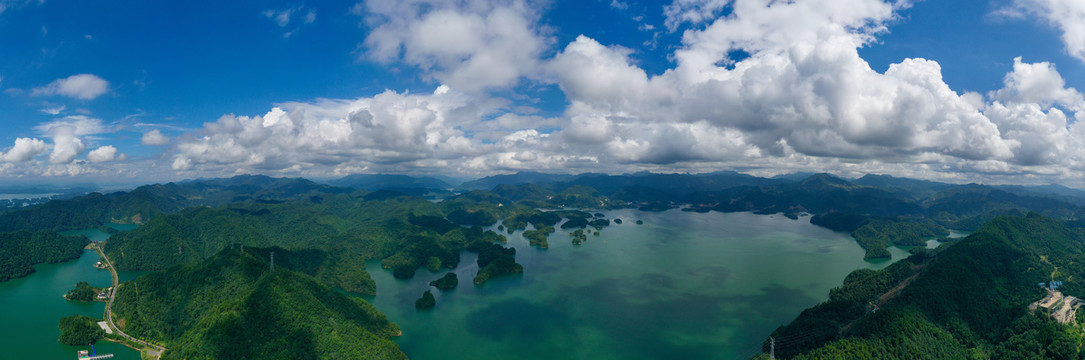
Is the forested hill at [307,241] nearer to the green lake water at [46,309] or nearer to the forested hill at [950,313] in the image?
the green lake water at [46,309]

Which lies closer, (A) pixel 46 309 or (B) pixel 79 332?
(B) pixel 79 332

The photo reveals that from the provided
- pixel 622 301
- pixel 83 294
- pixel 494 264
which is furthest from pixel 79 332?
pixel 622 301

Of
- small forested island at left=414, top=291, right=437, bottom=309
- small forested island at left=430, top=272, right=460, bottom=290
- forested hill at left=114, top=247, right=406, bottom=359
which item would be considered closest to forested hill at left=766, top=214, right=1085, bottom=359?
forested hill at left=114, top=247, right=406, bottom=359

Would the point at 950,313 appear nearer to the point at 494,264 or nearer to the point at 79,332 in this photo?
the point at 494,264

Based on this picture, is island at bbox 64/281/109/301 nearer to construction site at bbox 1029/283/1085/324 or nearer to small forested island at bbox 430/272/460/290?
small forested island at bbox 430/272/460/290

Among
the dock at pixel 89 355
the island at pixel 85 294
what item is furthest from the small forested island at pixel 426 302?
the island at pixel 85 294

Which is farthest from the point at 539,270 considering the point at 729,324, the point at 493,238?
the point at 729,324

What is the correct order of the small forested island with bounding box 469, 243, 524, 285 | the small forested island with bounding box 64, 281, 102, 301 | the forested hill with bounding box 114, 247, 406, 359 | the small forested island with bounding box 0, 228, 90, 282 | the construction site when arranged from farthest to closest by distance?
the small forested island with bounding box 0, 228, 90, 282, the small forested island with bounding box 469, 243, 524, 285, the small forested island with bounding box 64, 281, 102, 301, the construction site, the forested hill with bounding box 114, 247, 406, 359

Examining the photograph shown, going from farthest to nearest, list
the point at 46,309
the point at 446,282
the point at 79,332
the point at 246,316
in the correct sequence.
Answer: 1. the point at 446,282
2. the point at 46,309
3. the point at 79,332
4. the point at 246,316
